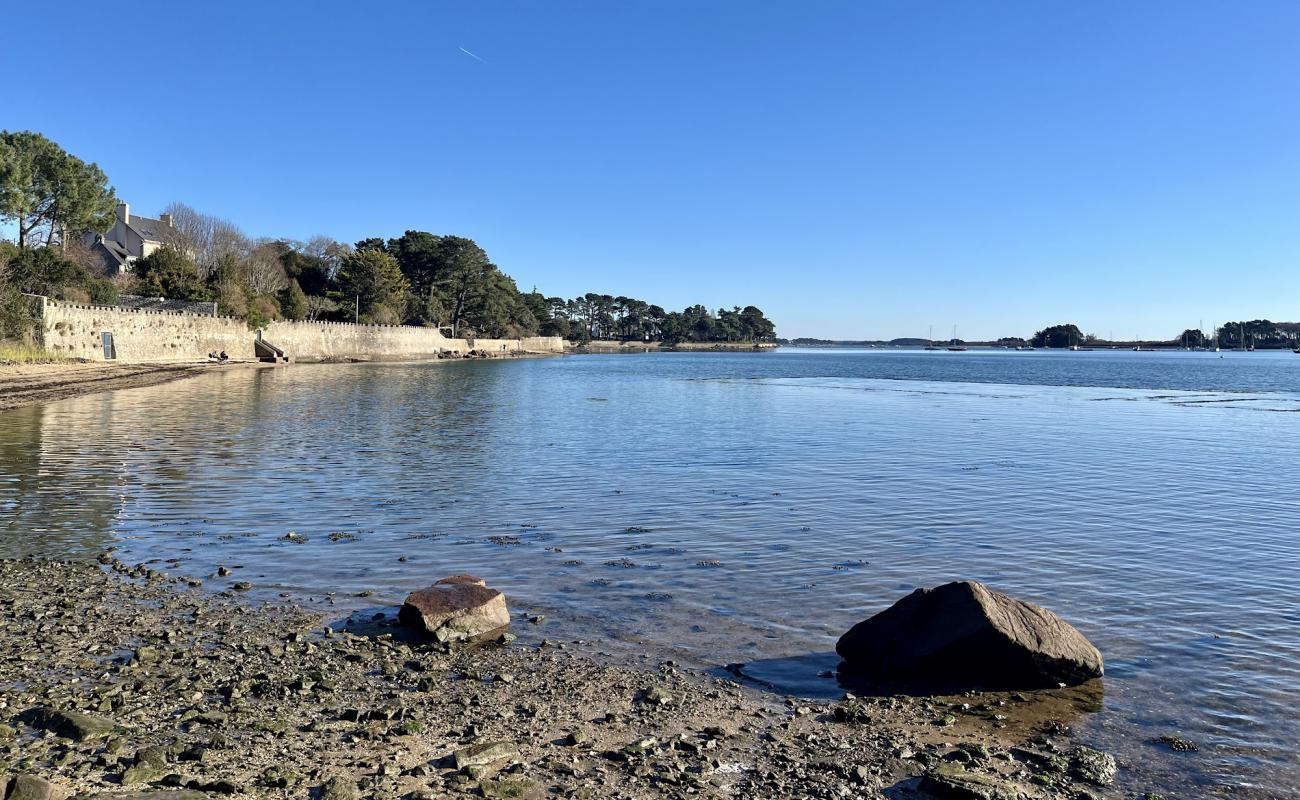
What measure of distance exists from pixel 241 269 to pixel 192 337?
32827 mm

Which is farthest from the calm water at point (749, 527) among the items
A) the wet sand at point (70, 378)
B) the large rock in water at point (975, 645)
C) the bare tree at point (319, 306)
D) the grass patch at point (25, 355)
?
A: the bare tree at point (319, 306)

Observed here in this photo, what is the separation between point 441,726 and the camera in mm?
6801

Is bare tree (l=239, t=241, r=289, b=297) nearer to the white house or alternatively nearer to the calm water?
the white house

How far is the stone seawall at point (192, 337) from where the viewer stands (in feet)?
188

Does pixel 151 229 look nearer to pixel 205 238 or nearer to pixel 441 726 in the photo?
pixel 205 238

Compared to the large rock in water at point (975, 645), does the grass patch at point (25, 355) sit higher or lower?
higher

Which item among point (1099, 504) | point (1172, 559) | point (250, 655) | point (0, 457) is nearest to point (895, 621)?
point (250, 655)

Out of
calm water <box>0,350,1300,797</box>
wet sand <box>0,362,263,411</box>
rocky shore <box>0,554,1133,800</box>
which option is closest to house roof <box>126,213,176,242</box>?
wet sand <box>0,362,263,411</box>

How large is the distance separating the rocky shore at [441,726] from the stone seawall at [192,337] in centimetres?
5662

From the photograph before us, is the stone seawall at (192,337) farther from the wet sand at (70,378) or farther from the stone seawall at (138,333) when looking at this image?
the wet sand at (70,378)

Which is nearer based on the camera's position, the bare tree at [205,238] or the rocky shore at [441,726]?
the rocky shore at [441,726]

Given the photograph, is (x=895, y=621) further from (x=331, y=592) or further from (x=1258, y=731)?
(x=331, y=592)

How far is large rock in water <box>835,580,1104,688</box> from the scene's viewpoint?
8.02 m

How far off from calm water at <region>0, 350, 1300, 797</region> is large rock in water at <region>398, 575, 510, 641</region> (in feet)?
1.75
